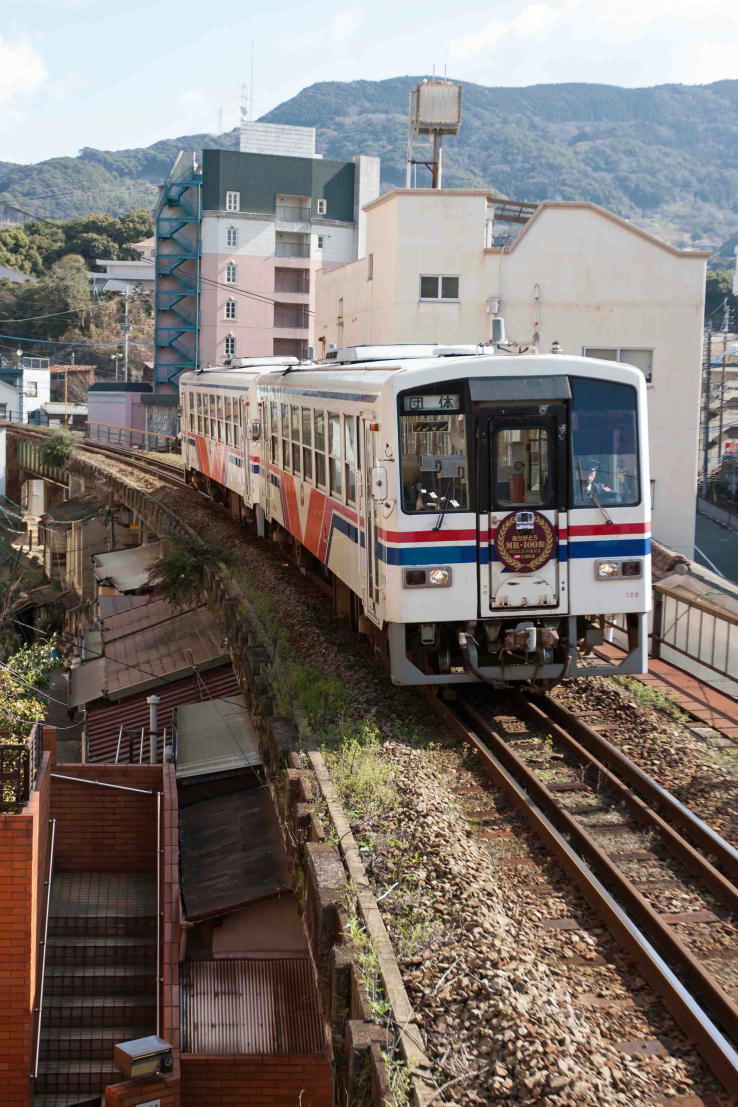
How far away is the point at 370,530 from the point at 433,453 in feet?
3.42

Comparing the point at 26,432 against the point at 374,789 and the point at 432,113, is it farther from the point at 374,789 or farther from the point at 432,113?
the point at 374,789

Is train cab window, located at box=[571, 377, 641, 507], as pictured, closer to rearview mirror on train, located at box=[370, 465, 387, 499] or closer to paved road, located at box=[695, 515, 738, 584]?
rearview mirror on train, located at box=[370, 465, 387, 499]

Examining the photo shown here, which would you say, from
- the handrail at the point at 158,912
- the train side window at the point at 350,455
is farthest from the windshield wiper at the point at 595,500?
the handrail at the point at 158,912

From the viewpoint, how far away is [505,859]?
6824 millimetres

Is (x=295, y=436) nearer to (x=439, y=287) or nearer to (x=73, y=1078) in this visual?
(x=73, y=1078)

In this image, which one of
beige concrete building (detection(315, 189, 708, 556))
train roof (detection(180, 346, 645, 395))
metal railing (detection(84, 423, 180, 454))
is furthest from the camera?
metal railing (detection(84, 423, 180, 454))

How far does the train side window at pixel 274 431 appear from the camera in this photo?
15580 mm

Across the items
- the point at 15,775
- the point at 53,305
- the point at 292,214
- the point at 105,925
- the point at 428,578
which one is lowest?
the point at 105,925

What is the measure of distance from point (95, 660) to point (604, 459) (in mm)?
11536

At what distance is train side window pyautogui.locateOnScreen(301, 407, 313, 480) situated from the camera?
12961 millimetres

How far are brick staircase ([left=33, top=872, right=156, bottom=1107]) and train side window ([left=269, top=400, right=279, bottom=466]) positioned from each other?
5.87 meters

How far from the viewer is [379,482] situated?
9.09 m

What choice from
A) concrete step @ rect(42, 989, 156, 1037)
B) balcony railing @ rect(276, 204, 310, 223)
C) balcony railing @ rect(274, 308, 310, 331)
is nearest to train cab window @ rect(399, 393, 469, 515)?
concrete step @ rect(42, 989, 156, 1037)

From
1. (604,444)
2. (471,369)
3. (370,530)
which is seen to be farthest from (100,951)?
(604,444)
